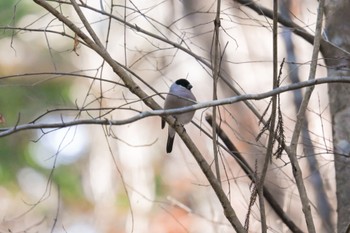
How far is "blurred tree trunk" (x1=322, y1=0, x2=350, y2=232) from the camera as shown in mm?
2774

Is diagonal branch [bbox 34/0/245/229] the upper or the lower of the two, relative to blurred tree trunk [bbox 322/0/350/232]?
lower

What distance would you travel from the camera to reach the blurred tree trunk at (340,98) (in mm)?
2774

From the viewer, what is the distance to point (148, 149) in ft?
27.2

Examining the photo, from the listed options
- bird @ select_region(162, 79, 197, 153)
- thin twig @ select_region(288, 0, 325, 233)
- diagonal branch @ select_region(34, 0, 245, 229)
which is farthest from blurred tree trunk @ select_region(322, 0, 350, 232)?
diagonal branch @ select_region(34, 0, 245, 229)

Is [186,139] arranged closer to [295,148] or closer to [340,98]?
[295,148]

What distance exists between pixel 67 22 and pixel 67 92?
5.69 meters

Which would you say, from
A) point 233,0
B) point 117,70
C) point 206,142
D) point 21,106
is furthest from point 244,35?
point 117,70

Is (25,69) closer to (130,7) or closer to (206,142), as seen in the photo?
(206,142)

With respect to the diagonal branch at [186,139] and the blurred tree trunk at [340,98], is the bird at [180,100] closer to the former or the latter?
the blurred tree trunk at [340,98]

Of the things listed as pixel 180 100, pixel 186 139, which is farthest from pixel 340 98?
pixel 186 139

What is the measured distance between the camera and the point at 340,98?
2947 millimetres

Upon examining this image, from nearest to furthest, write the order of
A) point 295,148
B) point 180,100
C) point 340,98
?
point 295,148 < point 340,98 < point 180,100

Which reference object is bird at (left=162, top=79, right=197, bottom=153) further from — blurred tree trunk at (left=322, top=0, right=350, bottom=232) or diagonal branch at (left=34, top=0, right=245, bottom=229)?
diagonal branch at (left=34, top=0, right=245, bottom=229)

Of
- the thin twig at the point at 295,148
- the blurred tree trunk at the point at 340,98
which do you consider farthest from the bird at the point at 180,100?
the thin twig at the point at 295,148
